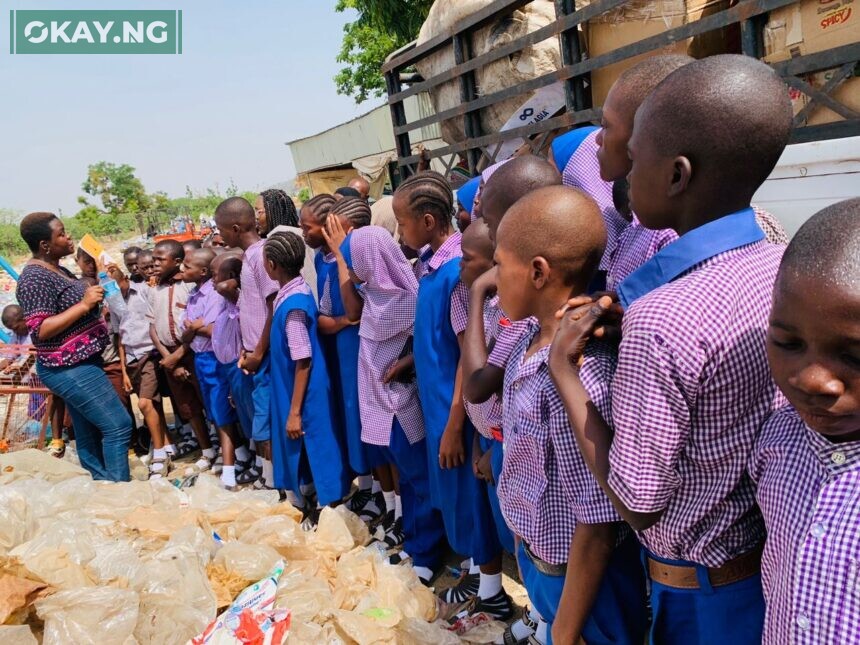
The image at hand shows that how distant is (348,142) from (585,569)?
18.6 metres

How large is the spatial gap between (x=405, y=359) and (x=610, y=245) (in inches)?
47.3

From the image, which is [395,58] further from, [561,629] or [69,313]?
[561,629]

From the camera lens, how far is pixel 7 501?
2.81 metres

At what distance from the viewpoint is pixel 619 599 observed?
1.48m

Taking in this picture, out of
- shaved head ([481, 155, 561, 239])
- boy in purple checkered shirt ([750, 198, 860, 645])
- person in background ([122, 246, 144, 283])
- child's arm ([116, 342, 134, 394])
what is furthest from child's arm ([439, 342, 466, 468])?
person in background ([122, 246, 144, 283])

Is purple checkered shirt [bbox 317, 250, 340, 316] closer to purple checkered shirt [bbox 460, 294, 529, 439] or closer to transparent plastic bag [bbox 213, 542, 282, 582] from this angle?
purple checkered shirt [bbox 460, 294, 529, 439]

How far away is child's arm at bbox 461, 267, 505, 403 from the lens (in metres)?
1.88

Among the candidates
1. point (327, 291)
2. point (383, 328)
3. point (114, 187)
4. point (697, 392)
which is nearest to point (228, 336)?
point (327, 291)

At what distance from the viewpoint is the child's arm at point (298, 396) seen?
3.35m

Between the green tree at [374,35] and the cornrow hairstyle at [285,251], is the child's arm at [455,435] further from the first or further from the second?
the green tree at [374,35]

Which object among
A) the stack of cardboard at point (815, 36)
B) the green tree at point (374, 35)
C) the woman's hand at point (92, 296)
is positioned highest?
the green tree at point (374, 35)

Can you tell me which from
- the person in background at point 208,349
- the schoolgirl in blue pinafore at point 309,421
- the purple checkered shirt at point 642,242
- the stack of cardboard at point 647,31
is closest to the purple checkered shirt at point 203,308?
the person in background at point 208,349

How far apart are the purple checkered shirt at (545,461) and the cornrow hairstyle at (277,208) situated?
307 cm

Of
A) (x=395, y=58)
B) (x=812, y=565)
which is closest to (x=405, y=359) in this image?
(x=812, y=565)
